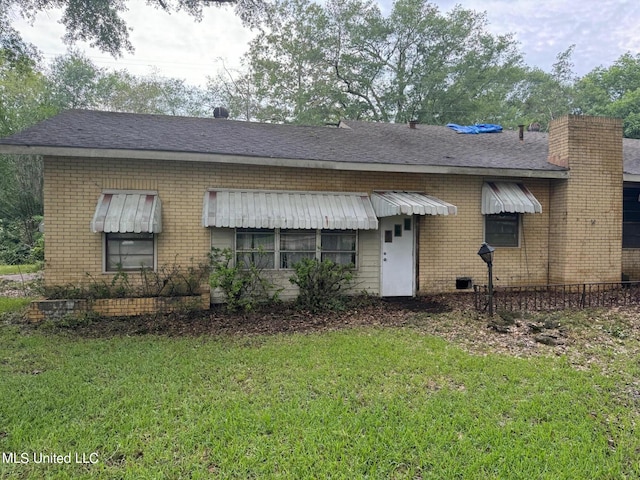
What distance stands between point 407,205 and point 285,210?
2.73 metres

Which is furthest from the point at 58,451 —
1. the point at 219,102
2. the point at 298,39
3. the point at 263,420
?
the point at 219,102

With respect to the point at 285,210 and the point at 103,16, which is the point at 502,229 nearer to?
the point at 285,210

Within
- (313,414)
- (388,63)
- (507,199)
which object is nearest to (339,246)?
(507,199)

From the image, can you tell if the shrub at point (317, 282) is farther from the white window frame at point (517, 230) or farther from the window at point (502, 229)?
the window at point (502, 229)

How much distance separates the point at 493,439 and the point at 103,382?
4416 millimetres

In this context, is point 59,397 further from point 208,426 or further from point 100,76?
point 100,76

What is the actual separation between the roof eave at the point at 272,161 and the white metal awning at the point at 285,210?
754 mm

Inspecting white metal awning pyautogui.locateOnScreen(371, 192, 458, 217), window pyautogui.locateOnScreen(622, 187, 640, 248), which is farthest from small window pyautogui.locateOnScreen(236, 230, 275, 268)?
window pyautogui.locateOnScreen(622, 187, 640, 248)

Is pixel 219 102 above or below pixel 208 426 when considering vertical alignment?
above

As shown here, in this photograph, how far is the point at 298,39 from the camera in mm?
27250

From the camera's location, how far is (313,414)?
12.3 ft

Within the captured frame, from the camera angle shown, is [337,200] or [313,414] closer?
[313,414]

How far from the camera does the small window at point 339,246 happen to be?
29.9 ft

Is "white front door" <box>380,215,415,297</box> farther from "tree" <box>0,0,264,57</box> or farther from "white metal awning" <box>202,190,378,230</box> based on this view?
"tree" <box>0,0,264,57</box>
